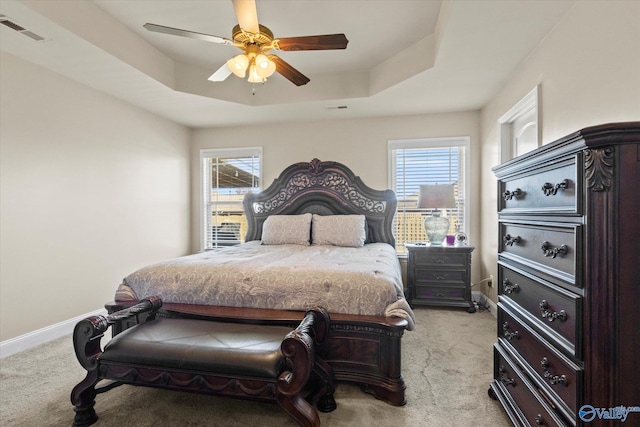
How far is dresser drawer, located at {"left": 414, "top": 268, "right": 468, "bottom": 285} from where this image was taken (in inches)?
145

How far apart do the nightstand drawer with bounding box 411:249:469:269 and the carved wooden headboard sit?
1.50 ft

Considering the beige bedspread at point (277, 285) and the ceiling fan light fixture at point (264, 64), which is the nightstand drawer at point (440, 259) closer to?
the beige bedspread at point (277, 285)

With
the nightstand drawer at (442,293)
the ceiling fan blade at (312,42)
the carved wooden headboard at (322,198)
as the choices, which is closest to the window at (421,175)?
the carved wooden headboard at (322,198)

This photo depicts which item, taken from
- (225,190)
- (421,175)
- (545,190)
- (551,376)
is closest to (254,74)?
(545,190)

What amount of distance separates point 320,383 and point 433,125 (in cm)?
360

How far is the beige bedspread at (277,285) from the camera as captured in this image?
6.39ft

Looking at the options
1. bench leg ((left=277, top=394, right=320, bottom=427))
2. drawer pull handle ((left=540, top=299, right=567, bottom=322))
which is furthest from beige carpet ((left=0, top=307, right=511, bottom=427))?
drawer pull handle ((left=540, top=299, right=567, bottom=322))

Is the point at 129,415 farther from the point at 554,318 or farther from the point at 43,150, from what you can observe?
the point at 43,150

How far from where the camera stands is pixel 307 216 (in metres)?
4.07

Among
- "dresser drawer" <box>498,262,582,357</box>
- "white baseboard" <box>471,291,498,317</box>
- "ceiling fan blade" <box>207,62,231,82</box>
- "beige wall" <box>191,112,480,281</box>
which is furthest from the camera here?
"beige wall" <box>191,112,480,281</box>

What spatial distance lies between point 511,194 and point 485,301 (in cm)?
273

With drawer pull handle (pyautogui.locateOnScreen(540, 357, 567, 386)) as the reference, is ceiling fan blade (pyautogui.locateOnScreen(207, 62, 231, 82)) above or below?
above

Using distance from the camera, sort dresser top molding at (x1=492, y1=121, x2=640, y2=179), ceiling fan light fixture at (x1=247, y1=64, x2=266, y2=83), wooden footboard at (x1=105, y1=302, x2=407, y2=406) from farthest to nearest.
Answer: ceiling fan light fixture at (x1=247, y1=64, x2=266, y2=83) → wooden footboard at (x1=105, y1=302, x2=407, y2=406) → dresser top molding at (x1=492, y1=121, x2=640, y2=179)

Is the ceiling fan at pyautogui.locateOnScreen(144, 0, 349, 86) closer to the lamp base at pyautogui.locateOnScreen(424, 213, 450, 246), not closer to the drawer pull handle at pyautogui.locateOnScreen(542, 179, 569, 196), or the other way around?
the drawer pull handle at pyautogui.locateOnScreen(542, 179, 569, 196)
